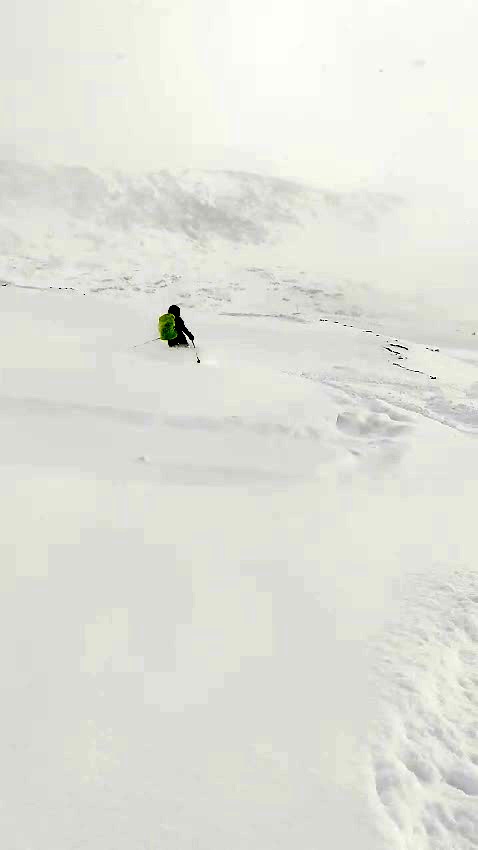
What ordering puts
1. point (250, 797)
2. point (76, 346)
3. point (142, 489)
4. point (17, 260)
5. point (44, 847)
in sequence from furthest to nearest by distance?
point (17, 260), point (76, 346), point (142, 489), point (250, 797), point (44, 847)

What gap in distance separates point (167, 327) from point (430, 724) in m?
10.1

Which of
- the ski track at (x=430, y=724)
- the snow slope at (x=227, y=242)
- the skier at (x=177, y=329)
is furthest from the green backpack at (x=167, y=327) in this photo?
the snow slope at (x=227, y=242)

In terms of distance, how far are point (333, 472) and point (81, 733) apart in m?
5.43

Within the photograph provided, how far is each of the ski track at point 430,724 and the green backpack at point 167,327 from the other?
28.3ft

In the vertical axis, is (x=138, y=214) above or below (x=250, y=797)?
above

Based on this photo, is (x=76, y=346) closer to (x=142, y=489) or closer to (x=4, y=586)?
(x=142, y=489)

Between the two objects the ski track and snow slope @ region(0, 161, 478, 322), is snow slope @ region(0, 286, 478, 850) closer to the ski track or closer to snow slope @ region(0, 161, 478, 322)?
the ski track

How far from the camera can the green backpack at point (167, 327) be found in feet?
41.7

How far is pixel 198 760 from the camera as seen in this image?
121 inches

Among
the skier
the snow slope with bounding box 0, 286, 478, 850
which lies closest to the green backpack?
the skier

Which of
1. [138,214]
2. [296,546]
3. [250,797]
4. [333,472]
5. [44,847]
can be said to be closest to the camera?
[44,847]

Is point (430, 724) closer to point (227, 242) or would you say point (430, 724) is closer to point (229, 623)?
point (229, 623)

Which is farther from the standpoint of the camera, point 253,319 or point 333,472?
point 253,319

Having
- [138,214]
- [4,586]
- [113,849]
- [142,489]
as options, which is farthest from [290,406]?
[138,214]
